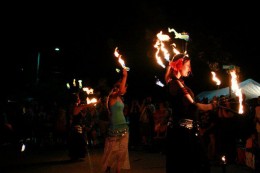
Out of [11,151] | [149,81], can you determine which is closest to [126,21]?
[149,81]

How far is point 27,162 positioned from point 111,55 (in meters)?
17.1

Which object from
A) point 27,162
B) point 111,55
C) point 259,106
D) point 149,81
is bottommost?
point 27,162

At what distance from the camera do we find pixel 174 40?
72.3ft

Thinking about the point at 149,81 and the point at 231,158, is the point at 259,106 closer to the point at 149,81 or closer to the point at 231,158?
the point at 231,158

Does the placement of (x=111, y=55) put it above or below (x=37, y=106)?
above

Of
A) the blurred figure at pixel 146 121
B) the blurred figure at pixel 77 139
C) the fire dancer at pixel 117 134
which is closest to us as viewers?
the fire dancer at pixel 117 134

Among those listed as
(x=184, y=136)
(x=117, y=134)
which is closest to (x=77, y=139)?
(x=117, y=134)

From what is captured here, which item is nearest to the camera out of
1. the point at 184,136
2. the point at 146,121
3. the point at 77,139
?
the point at 184,136

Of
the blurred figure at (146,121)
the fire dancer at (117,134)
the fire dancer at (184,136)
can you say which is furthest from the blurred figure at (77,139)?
the fire dancer at (184,136)

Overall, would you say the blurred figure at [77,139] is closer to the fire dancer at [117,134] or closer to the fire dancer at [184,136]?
the fire dancer at [117,134]

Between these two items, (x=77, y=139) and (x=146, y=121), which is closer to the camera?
(x=77, y=139)

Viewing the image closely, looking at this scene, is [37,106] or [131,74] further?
[131,74]

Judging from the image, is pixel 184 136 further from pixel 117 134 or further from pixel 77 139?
pixel 77 139

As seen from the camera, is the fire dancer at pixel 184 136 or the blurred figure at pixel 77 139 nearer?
the fire dancer at pixel 184 136
